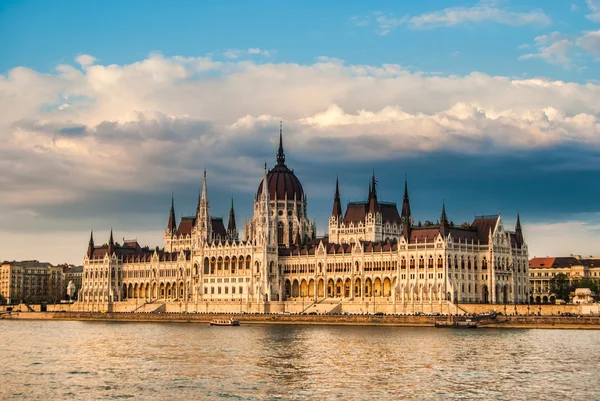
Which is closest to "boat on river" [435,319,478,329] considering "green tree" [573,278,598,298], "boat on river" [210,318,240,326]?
"boat on river" [210,318,240,326]

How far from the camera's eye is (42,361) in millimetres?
86875

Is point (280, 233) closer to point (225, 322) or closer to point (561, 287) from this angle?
point (225, 322)

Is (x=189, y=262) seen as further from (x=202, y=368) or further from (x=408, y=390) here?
(x=408, y=390)

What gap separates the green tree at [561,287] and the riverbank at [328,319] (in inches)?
1709

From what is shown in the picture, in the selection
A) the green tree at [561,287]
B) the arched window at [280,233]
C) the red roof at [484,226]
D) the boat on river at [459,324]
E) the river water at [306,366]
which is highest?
the arched window at [280,233]

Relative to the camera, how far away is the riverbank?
429 ft

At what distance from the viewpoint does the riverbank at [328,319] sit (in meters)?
131

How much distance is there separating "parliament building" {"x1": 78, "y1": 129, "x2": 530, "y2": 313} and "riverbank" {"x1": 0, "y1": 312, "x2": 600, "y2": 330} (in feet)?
29.2

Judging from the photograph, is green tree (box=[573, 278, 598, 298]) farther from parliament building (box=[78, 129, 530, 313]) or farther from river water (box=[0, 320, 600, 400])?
river water (box=[0, 320, 600, 400])

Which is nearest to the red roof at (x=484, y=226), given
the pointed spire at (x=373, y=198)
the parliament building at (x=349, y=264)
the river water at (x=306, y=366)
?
the parliament building at (x=349, y=264)

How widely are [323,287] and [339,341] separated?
68.8 m

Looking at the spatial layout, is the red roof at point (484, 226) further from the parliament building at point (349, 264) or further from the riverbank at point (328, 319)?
the riverbank at point (328, 319)

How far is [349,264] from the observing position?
17312 cm

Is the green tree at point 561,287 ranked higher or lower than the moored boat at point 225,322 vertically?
higher
